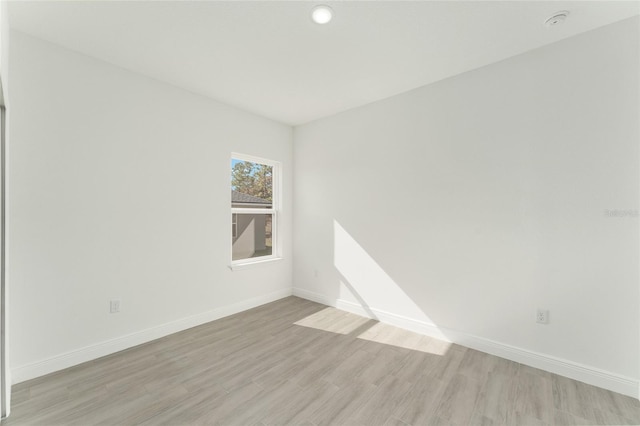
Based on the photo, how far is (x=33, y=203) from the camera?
2219mm

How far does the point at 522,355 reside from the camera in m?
2.45

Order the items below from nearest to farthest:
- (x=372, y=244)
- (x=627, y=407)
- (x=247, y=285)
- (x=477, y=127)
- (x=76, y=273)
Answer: (x=627, y=407), (x=76, y=273), (x=477, y=127), (x=372, y=244), (x=247, y=285)

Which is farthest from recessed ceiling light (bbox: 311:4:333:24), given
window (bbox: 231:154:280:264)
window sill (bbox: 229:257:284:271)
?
window sill (bbox: 229:257:284:271)

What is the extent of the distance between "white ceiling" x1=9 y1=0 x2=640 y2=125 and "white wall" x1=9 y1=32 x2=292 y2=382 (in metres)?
0.35

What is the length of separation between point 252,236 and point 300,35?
2.76 metres

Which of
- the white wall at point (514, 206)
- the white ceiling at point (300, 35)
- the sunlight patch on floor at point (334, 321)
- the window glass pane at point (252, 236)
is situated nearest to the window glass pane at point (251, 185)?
the window glass pane at point (252, 236)

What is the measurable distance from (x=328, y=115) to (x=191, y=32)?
215 cm

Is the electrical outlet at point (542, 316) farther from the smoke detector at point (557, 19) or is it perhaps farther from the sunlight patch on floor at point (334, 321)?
the smoke detector at point (557, 19)

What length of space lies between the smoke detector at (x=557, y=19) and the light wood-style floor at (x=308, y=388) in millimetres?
2785

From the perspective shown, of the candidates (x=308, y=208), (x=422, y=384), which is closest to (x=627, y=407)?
(x=422, y=384)

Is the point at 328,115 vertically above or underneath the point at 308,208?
above

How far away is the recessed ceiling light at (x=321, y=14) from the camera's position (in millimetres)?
1937

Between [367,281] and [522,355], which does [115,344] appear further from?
[522,355]

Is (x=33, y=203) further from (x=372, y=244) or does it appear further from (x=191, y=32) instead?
(x=372, y=244)
